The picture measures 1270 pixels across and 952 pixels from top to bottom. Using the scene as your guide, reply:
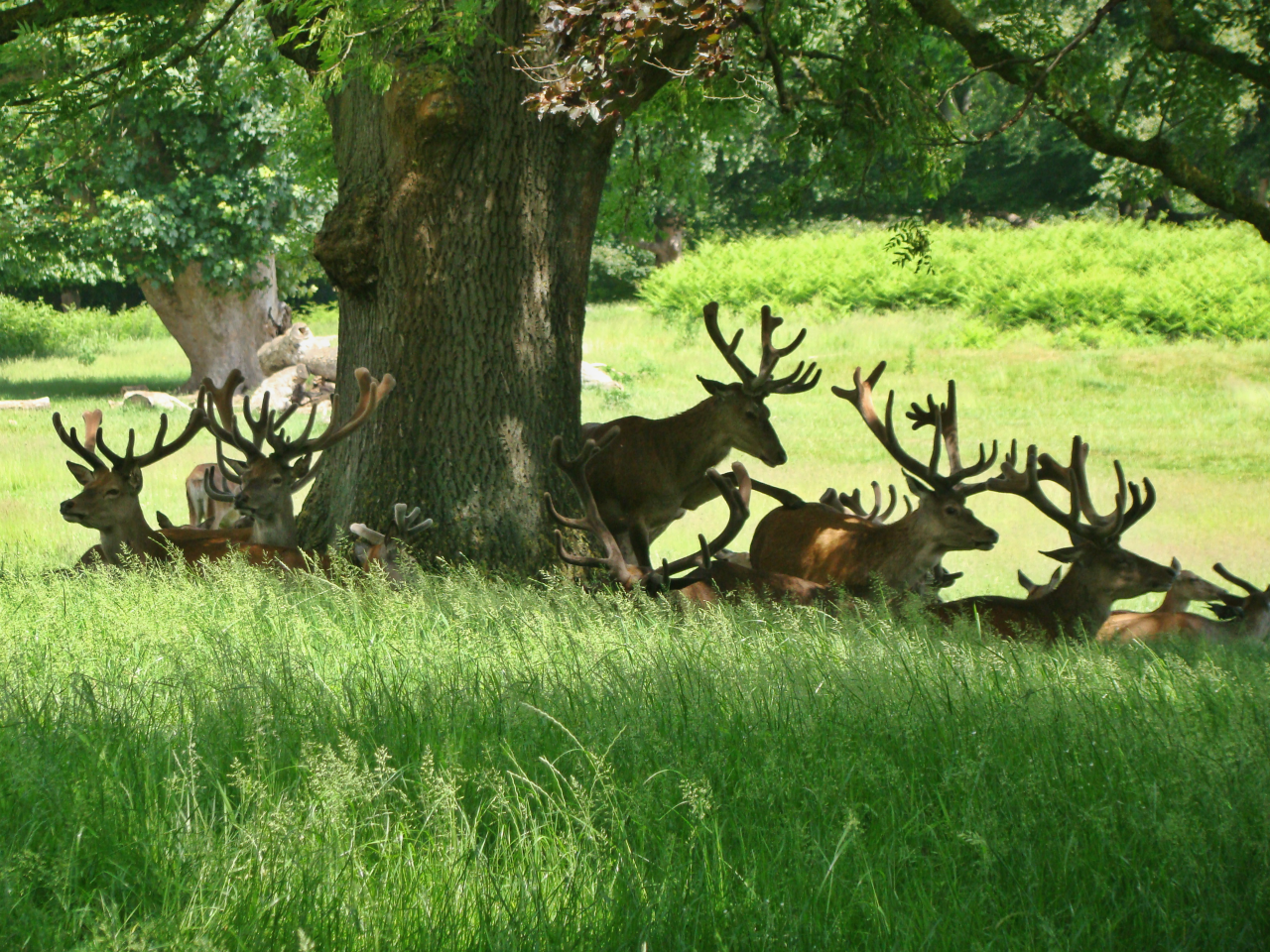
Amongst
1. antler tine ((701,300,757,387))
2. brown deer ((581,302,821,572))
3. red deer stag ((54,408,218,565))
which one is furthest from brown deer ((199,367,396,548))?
antler tine ((701,300,757,387))

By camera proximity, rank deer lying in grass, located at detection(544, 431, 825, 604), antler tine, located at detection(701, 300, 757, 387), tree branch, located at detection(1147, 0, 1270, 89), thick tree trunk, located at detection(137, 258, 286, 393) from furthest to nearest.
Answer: thick tree trunk, located at detection(137, 258, 286, 393)
antler tine, located at detection(701, 300, 757, 387)
deer lying in grass, located at detection(544, 431, 825, 604)
tree branch, located at detection(1147, 0, 1270, 89)

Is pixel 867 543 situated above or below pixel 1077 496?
Answer: below

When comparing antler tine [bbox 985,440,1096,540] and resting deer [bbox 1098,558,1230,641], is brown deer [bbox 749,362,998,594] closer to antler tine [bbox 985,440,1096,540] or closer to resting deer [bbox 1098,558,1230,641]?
antler tine [bbox 985,440,1096,540]

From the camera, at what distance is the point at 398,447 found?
24.6 ft

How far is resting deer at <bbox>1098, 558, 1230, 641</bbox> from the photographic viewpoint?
728cm

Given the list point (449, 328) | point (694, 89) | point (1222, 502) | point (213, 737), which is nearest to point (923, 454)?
point (1222, 502)

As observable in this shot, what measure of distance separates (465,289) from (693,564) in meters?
2.03

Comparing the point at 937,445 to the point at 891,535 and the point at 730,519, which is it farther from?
the point at 730,519

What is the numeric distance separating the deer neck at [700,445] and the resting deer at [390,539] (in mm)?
1936

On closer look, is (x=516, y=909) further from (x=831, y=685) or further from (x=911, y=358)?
(x=911, y=358)

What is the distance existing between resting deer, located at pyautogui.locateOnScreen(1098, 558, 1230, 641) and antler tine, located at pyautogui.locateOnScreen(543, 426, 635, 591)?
2.66 metres

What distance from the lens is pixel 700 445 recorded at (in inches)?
333

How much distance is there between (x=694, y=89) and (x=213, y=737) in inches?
302

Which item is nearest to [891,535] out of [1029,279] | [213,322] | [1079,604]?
[1079,604]
